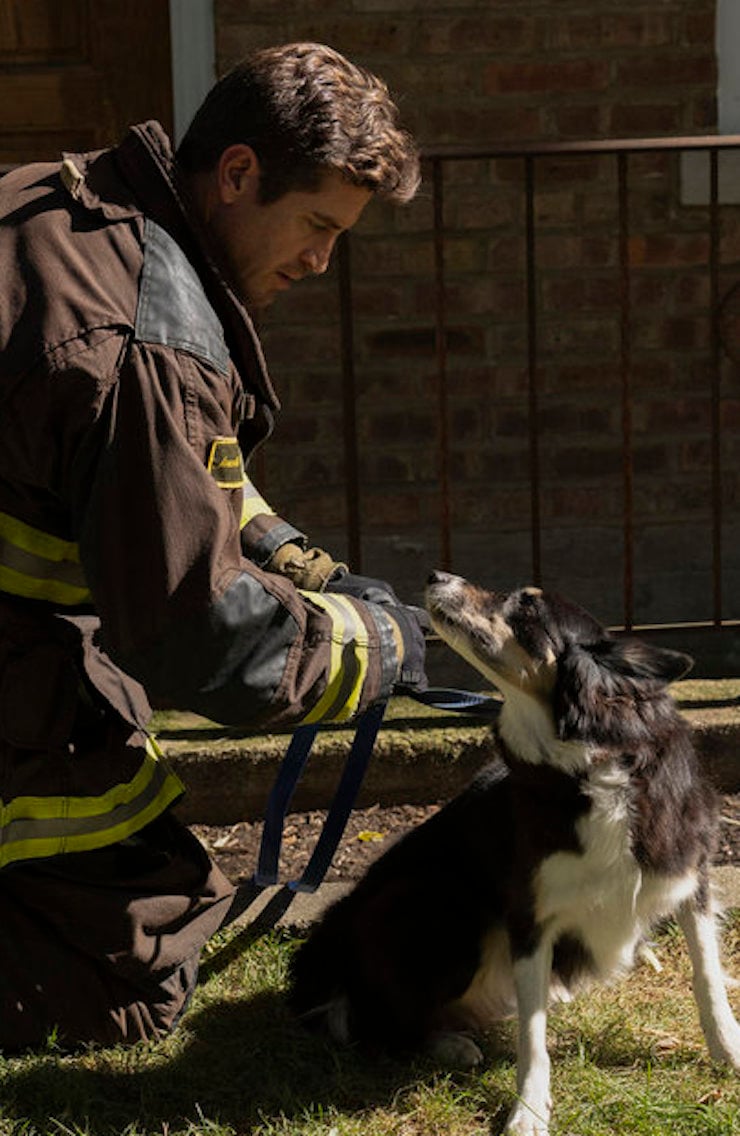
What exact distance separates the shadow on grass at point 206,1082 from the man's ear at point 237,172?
5.85ft

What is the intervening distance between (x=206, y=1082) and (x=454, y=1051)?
53 centimetres

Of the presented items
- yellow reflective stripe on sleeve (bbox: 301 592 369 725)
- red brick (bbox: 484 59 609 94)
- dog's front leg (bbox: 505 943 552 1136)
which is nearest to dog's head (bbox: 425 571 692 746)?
yellow reflective stripe on sleeve (bbox: 301 592 369 725)

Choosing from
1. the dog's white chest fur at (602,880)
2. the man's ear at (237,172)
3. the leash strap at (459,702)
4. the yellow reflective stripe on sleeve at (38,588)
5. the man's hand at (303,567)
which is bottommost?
the dog's white chest fur at (602,880)

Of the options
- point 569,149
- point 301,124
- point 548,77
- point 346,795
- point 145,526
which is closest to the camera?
point 145,526

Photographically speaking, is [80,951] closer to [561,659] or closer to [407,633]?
[407,633]

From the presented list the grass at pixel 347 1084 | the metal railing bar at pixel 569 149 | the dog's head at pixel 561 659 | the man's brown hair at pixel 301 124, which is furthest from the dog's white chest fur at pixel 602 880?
the metal railing bar at pixel 569 149

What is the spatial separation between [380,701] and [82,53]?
14.0ft

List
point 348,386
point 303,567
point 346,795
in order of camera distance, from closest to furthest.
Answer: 1. point 303,567
2. point 346,795
3. point 348,386

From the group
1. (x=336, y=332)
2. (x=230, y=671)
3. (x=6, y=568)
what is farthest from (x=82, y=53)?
(x=230, y=671)

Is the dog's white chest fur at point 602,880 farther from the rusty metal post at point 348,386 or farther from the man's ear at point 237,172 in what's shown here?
the rusty metal post at point 348,386

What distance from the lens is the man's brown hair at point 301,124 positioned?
309cm

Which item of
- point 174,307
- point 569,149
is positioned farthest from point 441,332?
point 174,307

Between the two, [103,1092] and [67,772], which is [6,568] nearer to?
[67,772]

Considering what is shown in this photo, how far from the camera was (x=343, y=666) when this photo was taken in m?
3.20
